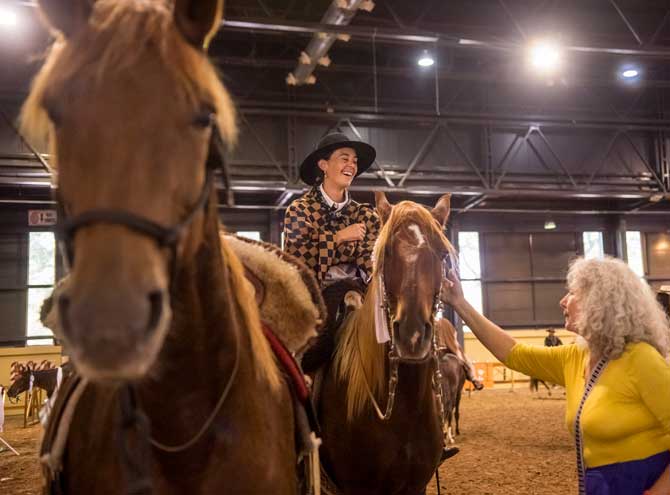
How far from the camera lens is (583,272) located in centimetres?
302

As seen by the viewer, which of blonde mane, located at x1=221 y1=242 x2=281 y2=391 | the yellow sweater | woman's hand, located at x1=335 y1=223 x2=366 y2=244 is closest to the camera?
blonde mane, located at x1=221 y1=242 x2=281 y2=391

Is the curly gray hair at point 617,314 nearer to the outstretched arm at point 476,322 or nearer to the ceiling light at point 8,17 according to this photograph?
the outstretched arm at point 476,322

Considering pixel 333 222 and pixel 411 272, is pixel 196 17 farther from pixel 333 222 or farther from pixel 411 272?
pixel 333 222

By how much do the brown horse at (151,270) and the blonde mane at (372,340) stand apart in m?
1.40

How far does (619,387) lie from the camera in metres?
2.78

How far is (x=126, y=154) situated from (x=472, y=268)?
61.3 feet

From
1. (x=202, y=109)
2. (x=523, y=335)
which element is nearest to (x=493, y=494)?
(x=202, y=109)

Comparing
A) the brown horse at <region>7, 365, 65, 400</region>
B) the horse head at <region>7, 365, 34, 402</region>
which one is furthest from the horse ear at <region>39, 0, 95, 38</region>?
the horse head at <region>7, 365, 34, 402</region>

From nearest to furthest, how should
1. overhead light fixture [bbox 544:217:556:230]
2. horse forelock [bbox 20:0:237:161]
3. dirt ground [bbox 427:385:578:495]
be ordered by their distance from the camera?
horse forelock [bbox 20:0:237:161] < dirt ground [bbox 427:385:578:495] < overhead light fixture [bbox 544:217:556:230]

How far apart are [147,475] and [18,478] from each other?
694 cm

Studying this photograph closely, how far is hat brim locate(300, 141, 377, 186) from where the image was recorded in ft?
13.7

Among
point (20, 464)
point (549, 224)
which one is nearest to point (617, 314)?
point (20, 464)

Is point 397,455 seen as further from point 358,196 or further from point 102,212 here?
point 358,196

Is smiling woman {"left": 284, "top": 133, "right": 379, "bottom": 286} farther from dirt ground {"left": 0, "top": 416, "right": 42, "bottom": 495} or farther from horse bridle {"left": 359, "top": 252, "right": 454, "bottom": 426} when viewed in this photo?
dirt ground {"left": 0, "top": 416, "right": 42, "bottom": 495}
